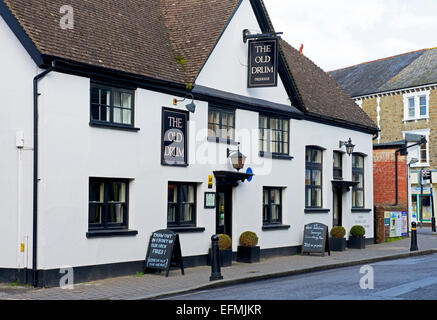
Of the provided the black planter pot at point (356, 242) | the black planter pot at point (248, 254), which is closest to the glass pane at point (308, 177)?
the black planter pot at point (356, 242)

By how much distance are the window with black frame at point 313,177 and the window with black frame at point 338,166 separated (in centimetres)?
122

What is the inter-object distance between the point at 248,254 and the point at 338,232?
548 centimetres

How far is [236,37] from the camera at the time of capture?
723 inches

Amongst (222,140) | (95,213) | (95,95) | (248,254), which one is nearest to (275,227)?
(248,254)

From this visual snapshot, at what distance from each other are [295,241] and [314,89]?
257 inches

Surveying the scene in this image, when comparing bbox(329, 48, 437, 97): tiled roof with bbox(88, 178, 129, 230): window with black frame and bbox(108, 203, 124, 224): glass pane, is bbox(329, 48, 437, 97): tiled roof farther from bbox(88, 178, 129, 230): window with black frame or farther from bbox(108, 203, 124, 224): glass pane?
bbox(108, 203, 124, 224): glass pane

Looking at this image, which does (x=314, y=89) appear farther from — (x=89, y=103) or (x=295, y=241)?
(x=89, y=103)

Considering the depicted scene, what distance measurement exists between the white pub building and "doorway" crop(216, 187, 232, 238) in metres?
0.03

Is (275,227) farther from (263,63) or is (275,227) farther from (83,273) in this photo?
(83,273)

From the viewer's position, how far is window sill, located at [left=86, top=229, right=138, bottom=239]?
1344 centimetres

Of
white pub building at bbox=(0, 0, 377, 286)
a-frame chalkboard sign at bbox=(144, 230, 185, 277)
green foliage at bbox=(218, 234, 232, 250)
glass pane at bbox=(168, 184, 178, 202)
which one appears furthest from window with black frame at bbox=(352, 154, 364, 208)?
a-frame chalkboard sign at bbox=(144, 230, 185, 277)

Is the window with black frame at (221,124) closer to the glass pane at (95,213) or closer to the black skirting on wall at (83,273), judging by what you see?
the black skirting on wall at (83,273)

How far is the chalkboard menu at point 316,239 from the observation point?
19984 millimetres
